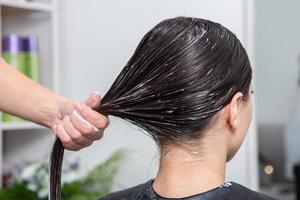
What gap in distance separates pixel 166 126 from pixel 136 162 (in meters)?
0.93

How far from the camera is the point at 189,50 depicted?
86cm

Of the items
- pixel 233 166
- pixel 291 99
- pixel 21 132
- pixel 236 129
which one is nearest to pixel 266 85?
pixel 291 99

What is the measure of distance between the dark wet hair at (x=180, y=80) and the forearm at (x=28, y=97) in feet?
0.62

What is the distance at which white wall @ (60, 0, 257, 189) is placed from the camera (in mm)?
1523

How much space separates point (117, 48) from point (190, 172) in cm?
101

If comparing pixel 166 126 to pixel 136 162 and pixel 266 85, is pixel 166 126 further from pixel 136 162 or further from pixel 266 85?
pixel 136 162

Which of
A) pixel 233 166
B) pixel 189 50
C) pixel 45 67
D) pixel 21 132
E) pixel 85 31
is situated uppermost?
pixel 189 50

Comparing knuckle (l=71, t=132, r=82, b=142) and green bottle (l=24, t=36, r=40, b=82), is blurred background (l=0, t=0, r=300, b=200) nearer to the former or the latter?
green bottle (l=24, t=36, r=40, b=82)

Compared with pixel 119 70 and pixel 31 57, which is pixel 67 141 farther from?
pixel 31 57

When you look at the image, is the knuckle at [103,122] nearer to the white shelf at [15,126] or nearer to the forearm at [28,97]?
the forearm at [28,97]

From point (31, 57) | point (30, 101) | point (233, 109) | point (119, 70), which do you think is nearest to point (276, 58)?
point (119, 70)

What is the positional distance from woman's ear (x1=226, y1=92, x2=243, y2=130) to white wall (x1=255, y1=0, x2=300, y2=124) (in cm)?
67

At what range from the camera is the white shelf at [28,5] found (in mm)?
1833

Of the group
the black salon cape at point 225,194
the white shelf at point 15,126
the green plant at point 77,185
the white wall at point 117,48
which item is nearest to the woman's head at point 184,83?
the black salon cape at point 225,194
